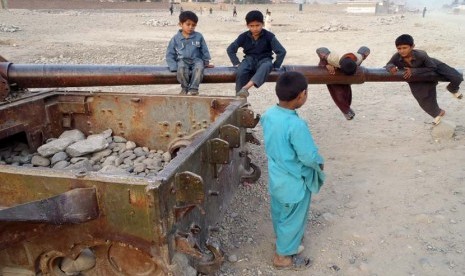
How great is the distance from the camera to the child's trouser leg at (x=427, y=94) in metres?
5.21

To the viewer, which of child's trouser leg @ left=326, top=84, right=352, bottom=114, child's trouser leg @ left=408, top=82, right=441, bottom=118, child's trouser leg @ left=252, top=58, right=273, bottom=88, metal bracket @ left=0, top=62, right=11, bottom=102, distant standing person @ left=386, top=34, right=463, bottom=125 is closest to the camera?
metal bracket @ left=0, top=62, right=11, bottom=102

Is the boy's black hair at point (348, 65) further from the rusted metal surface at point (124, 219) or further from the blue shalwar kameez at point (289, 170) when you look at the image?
the blue shalwar kameez at point (289, 170)

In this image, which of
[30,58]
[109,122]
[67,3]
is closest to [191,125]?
[109,122]

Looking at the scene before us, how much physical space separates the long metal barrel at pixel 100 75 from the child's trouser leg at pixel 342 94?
0.54 ft

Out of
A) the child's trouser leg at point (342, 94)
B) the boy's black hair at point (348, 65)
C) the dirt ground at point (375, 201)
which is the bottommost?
the dirt ground at point (375, 201)

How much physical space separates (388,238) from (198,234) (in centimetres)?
155

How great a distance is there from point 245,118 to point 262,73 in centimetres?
127

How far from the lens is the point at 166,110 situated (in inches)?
145

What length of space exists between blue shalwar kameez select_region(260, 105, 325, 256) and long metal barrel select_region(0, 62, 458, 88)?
1735 mm

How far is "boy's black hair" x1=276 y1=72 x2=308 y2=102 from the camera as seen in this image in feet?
8.26

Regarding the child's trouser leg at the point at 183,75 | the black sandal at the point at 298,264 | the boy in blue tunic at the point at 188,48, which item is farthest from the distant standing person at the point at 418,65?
Result: the black sandal at the point at 298,264

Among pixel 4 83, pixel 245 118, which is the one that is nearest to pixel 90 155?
pixel 4 83

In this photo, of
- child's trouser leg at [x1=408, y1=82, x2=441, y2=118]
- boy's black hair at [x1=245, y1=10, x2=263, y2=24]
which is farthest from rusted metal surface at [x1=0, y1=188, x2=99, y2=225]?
child's trouser leg at [x1=408, y1=82, x2=441, y2=118]

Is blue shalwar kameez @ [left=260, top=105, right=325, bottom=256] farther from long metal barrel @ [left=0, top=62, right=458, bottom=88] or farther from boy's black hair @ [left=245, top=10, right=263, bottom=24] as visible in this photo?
boy's black hair @ [left=245, top=10, right=263, bottom=24]
